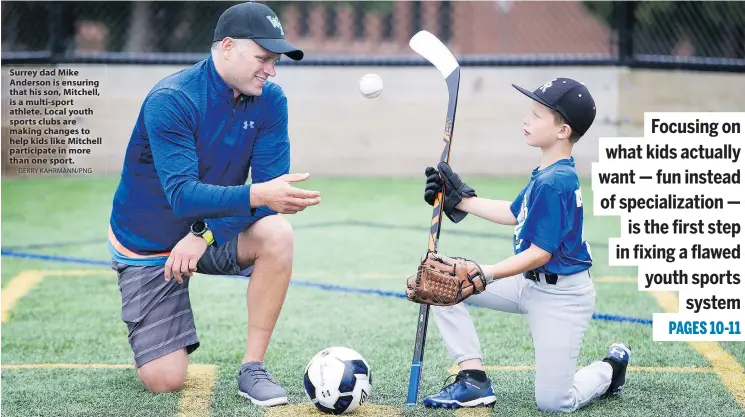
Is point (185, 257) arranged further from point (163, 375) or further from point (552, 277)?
point (552, 277)

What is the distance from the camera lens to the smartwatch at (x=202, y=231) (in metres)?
4.25

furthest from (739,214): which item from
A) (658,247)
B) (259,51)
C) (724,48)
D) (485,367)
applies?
(724,48)

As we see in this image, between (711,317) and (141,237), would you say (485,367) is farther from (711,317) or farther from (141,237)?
(141,237)

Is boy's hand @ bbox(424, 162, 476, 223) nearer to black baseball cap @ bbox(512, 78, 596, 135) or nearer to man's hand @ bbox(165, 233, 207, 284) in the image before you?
black baseball cap @ bbox(512, 78, 596, 135)

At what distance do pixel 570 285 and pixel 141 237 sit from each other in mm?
1700

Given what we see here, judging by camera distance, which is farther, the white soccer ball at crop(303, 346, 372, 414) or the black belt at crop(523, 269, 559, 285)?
the black belt at crop(523, 269, 559, 285)

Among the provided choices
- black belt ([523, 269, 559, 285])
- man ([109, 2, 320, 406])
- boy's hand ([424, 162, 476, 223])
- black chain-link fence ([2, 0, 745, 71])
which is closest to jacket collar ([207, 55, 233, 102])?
man ([109, 2, 320, 406])

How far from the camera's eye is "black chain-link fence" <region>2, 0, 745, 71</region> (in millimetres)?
11016

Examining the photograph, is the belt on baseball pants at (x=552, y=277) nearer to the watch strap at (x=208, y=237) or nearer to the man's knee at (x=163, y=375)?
the watch strap at (x=208, y=237)

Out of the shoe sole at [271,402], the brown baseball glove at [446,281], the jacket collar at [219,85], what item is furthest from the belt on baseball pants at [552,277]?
the jacket collar at [219,85]

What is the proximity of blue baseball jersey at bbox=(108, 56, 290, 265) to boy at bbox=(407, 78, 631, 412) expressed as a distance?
71 centimetres

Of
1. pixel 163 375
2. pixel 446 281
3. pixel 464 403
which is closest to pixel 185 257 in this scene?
pixel 163 375

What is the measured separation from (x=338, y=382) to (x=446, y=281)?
0.52m

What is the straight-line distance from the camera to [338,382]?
3889mm
